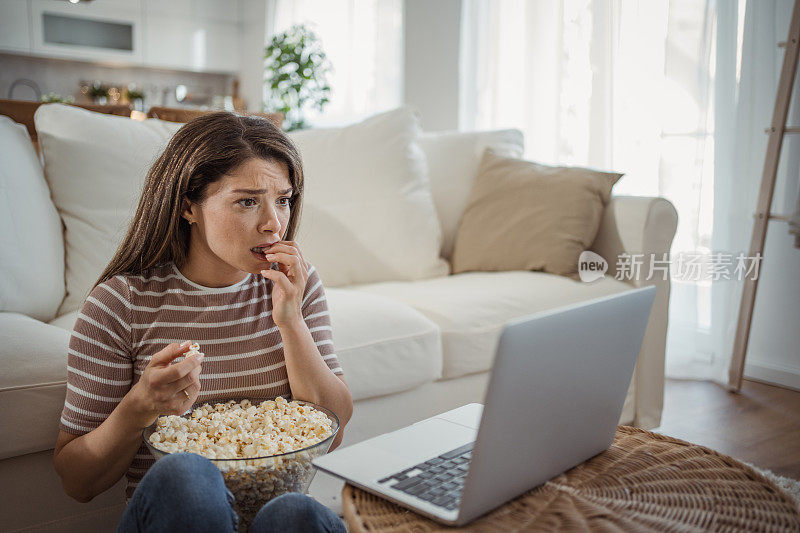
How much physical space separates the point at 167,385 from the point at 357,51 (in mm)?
4378

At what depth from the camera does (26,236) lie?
5.32ft

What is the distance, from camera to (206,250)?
1.17 m

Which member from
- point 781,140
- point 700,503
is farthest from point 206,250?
point 781,140

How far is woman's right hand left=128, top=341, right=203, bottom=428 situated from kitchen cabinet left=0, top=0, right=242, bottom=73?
534 cm

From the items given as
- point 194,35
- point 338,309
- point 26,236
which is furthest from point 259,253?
point 194,35

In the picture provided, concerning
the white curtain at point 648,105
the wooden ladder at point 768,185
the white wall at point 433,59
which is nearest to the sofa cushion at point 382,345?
the wooden ladder at point 768,185

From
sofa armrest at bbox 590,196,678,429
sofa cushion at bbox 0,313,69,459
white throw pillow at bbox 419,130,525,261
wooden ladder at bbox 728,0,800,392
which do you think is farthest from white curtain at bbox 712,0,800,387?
sofa cushion at bbox 0,313,69,459

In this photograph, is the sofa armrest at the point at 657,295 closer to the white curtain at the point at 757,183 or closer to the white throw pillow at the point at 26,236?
the white curtain at the point at 757,183

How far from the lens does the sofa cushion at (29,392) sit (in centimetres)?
121

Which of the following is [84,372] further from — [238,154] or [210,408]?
[238,154]

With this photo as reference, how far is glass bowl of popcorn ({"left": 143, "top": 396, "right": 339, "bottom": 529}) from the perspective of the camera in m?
0.82

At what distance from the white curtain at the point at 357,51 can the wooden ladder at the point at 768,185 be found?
248 centimetres

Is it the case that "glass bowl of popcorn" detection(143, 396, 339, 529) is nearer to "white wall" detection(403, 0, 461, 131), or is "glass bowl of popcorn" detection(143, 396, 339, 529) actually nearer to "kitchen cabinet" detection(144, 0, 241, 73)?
"white wall" detection(403, 0, 461, 131)

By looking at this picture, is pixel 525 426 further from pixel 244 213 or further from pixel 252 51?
pixel 252 51
